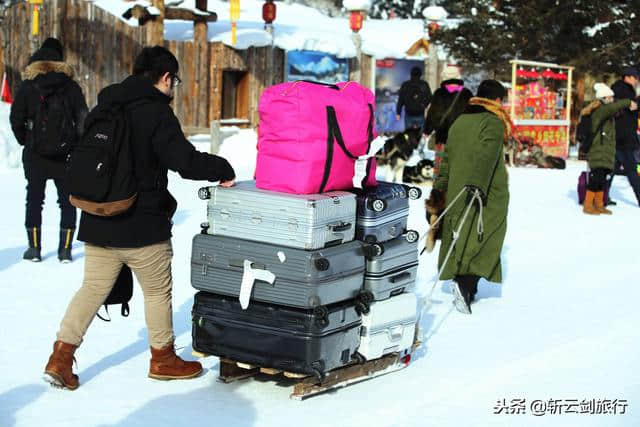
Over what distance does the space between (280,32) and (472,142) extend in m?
19.2

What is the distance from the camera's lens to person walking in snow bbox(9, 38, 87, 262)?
8.25 metres

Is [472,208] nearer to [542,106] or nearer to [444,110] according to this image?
[444,110]

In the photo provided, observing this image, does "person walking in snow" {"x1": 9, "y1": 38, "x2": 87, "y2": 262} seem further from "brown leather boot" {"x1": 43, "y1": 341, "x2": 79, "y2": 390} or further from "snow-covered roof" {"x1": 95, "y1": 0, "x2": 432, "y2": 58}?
"snow-covered roof" {"x1": 95, "y1": 0, "x2": 432, "y2": 58}

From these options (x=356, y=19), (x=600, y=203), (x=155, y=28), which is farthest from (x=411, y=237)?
(x=356, y=19)

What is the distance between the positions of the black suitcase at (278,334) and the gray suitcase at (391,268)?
18 centimetres

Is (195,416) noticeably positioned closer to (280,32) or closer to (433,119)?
(433,119)

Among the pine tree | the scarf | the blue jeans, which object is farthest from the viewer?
the pine tree

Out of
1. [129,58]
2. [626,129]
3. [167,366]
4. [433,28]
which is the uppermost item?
[433,28]

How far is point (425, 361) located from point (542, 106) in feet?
51.0

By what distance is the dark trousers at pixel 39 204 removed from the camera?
8539mm

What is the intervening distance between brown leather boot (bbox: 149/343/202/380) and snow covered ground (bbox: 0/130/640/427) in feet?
0.14

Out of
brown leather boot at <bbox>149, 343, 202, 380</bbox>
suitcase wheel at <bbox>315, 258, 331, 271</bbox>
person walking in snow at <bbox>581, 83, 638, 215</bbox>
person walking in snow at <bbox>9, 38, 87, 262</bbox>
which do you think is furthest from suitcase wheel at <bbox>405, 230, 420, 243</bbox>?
person walking in snow at <bbox>581, 83, 638, 215</bbox>

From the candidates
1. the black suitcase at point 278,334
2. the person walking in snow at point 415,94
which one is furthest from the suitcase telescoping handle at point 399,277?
the person walking in snow at point 415,94

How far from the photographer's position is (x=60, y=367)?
5172 mm
